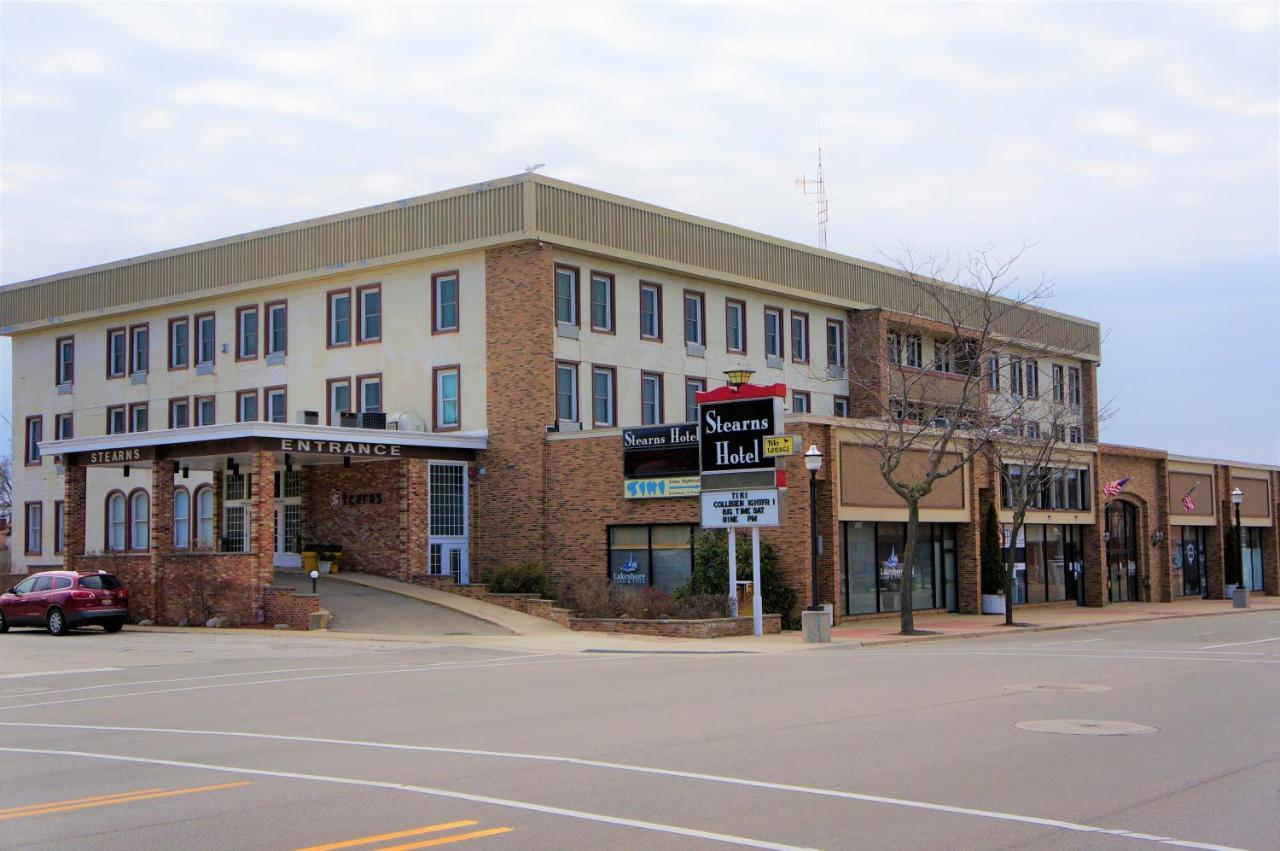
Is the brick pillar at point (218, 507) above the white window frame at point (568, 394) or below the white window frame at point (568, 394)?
below

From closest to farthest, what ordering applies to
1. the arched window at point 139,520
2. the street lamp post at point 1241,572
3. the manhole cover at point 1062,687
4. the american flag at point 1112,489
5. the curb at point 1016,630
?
1. the manhole cover at point 1062,687
2. the curb at point 1016,630
3. the street lamp post at point 1241,572
4. the american flag at point 1112,489
5. the arched window at point 139,520

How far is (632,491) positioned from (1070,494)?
1811cm

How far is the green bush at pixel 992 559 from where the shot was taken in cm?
4200

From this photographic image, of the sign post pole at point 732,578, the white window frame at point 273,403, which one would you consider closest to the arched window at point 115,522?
the white window frame at point 273,403

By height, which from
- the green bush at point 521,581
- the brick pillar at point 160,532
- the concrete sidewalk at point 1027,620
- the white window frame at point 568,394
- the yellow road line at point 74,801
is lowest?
the concrete sidewalk at point 1027,620

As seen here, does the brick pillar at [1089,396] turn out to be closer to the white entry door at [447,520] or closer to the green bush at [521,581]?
the white entry door at [447,520]

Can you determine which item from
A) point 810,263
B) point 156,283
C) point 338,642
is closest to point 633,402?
point 810,263

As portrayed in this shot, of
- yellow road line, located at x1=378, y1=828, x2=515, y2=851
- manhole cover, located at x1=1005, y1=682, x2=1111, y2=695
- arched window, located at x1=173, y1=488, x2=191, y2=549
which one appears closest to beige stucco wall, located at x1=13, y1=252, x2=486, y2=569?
arched window, located at x1=173, y1=488, x2=191, y2=549

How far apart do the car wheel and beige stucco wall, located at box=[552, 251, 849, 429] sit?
15360mm

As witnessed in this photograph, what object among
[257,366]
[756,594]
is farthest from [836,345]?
[756,594]

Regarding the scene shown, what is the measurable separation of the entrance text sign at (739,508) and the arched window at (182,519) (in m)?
23.7

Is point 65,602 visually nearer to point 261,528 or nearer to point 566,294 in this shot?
point 261,528

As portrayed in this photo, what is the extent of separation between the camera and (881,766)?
11.6m

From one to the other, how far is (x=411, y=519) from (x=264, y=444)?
5303mm
